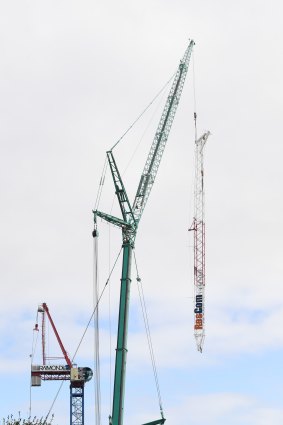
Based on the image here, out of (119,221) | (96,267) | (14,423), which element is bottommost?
(14,423)

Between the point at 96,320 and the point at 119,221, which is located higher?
the point at 119,221

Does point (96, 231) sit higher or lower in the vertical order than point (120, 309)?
higher

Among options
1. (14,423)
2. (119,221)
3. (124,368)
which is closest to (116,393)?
(124,368)

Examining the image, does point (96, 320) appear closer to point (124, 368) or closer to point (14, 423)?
point (124, 368)

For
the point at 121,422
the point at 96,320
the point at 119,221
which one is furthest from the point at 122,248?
the point at 121,422

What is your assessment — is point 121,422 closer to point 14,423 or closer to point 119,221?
point 14,423

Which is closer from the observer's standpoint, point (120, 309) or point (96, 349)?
point (96, 349)

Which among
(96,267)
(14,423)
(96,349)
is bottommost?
(14,423)

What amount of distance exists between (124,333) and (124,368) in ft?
24.0

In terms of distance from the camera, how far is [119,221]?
653 ft

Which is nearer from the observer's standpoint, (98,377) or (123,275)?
(98,377)

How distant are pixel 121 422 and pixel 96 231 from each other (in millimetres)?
34054

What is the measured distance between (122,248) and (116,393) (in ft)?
93.1

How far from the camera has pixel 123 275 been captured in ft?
635
